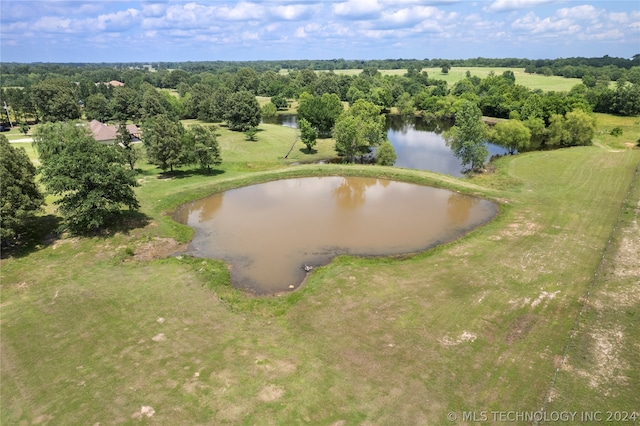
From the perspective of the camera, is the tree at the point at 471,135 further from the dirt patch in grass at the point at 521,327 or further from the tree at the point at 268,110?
the tree at the point at 268,110

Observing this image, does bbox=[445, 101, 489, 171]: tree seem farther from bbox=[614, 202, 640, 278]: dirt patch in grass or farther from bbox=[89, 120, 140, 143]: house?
bbox=[89, 120, 140, 143]: house

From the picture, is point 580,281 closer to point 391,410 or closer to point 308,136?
point 391,410

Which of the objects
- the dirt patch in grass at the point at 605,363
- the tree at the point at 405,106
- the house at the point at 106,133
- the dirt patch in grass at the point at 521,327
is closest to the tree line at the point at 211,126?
the tree at the point at 405,106

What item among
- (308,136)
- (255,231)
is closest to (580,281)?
(255,231)

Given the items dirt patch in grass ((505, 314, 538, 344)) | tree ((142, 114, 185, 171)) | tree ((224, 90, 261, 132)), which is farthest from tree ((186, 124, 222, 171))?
dirt patch in grass ((505, 314, 538, 344))

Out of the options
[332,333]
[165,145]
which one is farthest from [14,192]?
[332,333]

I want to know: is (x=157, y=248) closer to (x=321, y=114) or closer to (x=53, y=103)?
(x=321, y=114)
